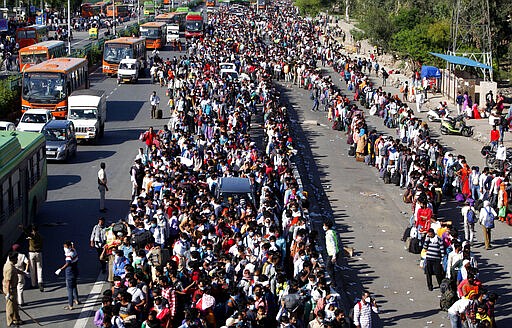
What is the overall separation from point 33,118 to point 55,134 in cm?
319

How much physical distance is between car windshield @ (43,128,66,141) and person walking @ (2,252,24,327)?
15.2m

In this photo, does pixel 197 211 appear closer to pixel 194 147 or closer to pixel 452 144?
pixel 194 147

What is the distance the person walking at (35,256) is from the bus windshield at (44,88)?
782 inches

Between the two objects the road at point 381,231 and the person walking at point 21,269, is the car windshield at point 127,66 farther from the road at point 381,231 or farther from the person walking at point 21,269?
the person walking at point 21,269

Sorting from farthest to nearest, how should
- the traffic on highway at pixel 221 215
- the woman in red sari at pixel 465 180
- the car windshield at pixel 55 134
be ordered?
the car windshield at pixel 55 134 → the woman in red sari at pixel 465 180 → the traffic on highway at pixel 221 215

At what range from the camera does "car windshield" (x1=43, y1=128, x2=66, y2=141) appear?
1251 inches

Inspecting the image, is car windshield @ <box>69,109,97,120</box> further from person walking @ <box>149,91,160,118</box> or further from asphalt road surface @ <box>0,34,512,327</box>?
person walking @ <box>149,91,160,118</box>

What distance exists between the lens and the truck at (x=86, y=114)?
3550 centimetres

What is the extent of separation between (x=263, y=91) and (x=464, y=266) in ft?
91.1

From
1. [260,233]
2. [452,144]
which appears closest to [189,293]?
[260,233]

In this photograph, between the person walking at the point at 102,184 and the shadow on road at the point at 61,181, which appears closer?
the person walking at the point at 102,184

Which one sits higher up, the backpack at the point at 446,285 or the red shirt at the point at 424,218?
the red shirt at the point at 424,218

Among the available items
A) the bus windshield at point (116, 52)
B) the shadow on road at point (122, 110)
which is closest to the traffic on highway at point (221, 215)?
the shadow on road at point (122, 110)

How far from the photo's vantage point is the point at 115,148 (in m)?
35.9
